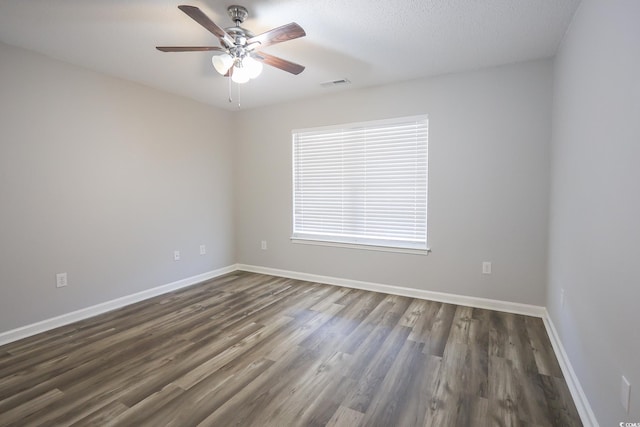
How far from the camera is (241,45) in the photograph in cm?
223

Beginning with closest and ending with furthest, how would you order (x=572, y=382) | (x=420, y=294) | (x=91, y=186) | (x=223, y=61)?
(x=572, y=382) < (x=223, y=61) < (x=91, y=186) < (x=420, y=294)

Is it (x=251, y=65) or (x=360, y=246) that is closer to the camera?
(x=251, y=65)

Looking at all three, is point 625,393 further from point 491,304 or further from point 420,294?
point 420,294

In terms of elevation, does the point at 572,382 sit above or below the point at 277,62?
below

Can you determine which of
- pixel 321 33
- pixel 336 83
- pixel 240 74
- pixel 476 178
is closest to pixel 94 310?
pixel 240 74

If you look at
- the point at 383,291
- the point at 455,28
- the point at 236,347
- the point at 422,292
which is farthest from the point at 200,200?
the point at 455,28

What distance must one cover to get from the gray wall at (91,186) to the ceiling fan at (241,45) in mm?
1521

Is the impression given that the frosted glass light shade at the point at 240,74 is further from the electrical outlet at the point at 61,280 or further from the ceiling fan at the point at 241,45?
the electrical outlet at the point at 61,280

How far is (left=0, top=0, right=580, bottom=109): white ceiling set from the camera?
210 centimetres

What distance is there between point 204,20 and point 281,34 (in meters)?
0.47

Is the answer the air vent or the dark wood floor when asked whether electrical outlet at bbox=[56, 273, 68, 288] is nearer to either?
the dark wood floor

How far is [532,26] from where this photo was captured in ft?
7.67

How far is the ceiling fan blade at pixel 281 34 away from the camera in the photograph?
1.89m

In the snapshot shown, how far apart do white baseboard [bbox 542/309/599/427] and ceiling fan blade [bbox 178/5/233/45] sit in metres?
3.00
